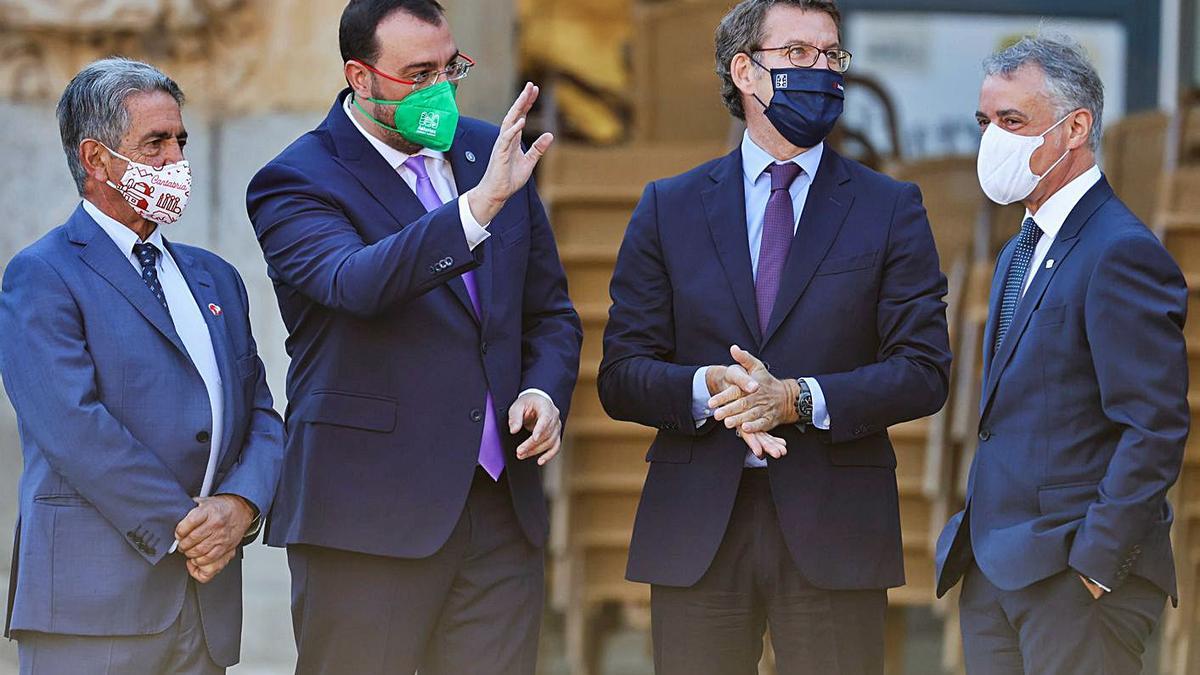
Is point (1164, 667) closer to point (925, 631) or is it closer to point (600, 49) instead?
point (925, 631)

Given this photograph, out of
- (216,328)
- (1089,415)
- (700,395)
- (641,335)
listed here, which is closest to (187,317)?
(216,328)

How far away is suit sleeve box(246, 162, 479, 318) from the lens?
2967mm

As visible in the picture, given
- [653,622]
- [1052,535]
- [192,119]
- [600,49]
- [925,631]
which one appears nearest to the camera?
[1052,535]

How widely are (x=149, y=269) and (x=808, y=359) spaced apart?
130 cm

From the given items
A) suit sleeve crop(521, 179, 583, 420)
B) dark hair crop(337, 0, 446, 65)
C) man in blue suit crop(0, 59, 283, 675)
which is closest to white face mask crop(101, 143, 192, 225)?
man in blue suit crop(0, 59, 283, 675)

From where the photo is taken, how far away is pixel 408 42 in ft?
10.4

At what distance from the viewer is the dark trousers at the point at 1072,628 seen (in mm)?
3016

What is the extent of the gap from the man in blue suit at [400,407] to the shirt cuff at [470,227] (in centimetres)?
2

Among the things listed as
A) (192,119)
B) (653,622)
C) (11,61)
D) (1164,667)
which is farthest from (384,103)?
(1164,667)

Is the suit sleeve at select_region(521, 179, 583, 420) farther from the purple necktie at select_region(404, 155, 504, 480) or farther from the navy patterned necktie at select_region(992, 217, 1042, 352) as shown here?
the navy patterned necktie at select_region(992, 217, 1042, 352)

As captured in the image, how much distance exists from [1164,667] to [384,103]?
353cm

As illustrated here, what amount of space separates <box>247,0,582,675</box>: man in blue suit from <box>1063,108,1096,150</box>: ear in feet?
3.42

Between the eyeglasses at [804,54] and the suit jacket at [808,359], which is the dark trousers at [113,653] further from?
the eyeglasses at [804,54]

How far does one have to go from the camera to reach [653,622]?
326 centimetres
